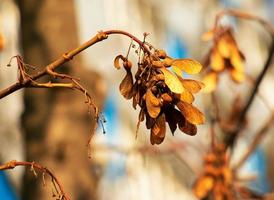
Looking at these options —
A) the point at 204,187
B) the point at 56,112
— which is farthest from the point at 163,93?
the point at 56,112

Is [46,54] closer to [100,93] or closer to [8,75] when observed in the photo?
[100,93]

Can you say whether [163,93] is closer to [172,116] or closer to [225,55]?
[172,116]

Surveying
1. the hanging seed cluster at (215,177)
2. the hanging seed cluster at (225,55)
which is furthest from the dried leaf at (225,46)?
the hanging seed cluster at (215,177)

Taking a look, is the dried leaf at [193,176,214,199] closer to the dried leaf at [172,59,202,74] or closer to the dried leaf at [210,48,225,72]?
the dried leaf at [210,48,225,72]

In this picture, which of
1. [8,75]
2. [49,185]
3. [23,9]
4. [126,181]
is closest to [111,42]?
[126,181]

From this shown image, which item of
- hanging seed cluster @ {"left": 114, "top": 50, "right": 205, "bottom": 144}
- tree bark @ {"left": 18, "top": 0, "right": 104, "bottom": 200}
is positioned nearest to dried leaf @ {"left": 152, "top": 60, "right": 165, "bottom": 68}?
hanging seed cluster @ {"left": 114, "top": 50, "right": 205, "bottom": 144}

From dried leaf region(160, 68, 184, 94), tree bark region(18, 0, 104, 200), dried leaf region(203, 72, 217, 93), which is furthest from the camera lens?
tree bark region(18, 0, 104, 200)
